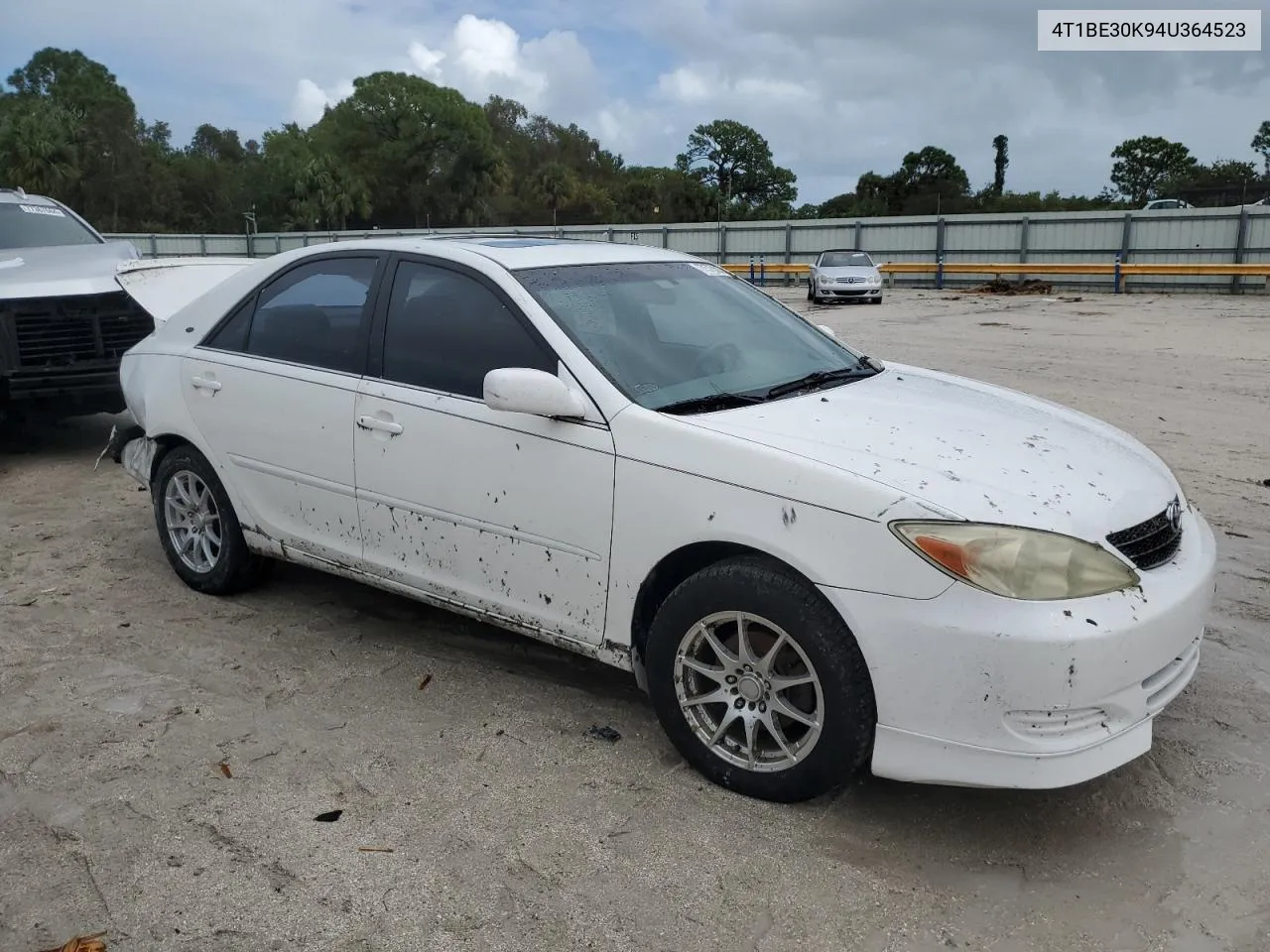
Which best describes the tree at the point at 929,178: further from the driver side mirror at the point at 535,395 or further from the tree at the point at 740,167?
the driver side mirror at the point at 535,395

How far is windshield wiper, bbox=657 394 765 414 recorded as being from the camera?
129 inches

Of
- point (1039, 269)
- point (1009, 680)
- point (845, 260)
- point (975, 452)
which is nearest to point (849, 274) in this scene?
point (845, 260)

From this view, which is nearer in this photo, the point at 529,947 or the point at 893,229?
the point at 529,947

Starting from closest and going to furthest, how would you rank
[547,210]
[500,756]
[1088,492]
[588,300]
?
1. [1088,492]
2. [500,756]
3. [588,300]
4. [547,210]

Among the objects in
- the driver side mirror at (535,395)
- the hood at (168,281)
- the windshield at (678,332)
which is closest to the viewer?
the driver side mirror at (535,395)

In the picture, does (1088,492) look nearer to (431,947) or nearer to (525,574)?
(525,574)

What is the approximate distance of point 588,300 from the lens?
374 cm

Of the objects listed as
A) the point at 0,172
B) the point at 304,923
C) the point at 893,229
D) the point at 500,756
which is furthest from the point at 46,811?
the point at 0,172

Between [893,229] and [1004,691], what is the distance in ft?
109

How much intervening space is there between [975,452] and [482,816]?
182cm

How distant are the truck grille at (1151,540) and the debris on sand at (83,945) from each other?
2.80 m

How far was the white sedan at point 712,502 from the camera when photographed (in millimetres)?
2680

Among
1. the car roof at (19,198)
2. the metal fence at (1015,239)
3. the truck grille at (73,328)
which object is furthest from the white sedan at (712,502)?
the metal fence at (1015,239)

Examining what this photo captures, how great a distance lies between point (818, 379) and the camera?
3.77 meters
